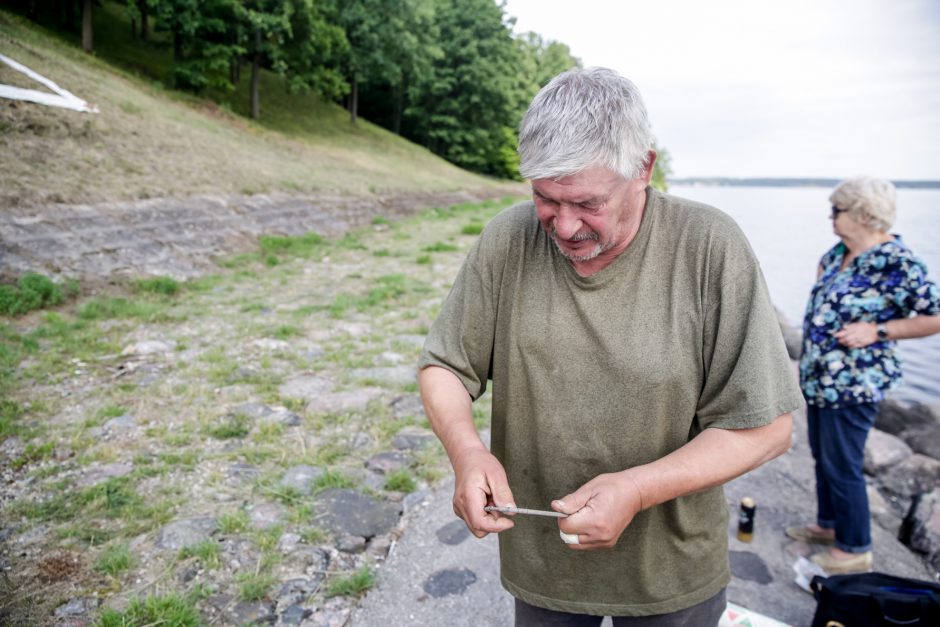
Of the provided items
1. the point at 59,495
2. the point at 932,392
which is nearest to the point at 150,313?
the point at 59,495

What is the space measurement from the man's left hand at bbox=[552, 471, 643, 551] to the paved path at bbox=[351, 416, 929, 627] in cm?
162

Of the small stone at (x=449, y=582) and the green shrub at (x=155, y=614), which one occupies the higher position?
the green shrub at (x=155, y=614)

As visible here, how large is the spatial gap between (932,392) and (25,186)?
1420 centimetres

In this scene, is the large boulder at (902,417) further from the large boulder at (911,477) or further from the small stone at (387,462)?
the small stone at (387,462)

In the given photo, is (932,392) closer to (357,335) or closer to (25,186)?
(357,335)

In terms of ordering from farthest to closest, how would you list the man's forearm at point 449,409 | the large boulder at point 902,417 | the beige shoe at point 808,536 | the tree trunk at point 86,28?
the tree trunk at point 86,28, the large boulder at point 902,417, the beige shoe at point 808,536, the man's forearm at point 449,409

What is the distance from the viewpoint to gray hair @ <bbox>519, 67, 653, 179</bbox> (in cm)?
133

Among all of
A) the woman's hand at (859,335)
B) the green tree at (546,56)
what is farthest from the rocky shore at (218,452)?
the green tree at (546,56)

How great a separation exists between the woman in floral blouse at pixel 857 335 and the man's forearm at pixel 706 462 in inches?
80.3

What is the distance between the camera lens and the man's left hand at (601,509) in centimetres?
129

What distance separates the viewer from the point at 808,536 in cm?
340

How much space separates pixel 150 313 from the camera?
6.21 m

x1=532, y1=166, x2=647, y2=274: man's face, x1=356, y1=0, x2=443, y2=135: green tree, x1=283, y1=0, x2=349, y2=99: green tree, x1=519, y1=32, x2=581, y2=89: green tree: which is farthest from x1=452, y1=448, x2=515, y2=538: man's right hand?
x1=519, y1=32, x2=581, y2=89: green tree

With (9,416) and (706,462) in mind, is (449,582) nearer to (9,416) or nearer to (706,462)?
(706,462)
